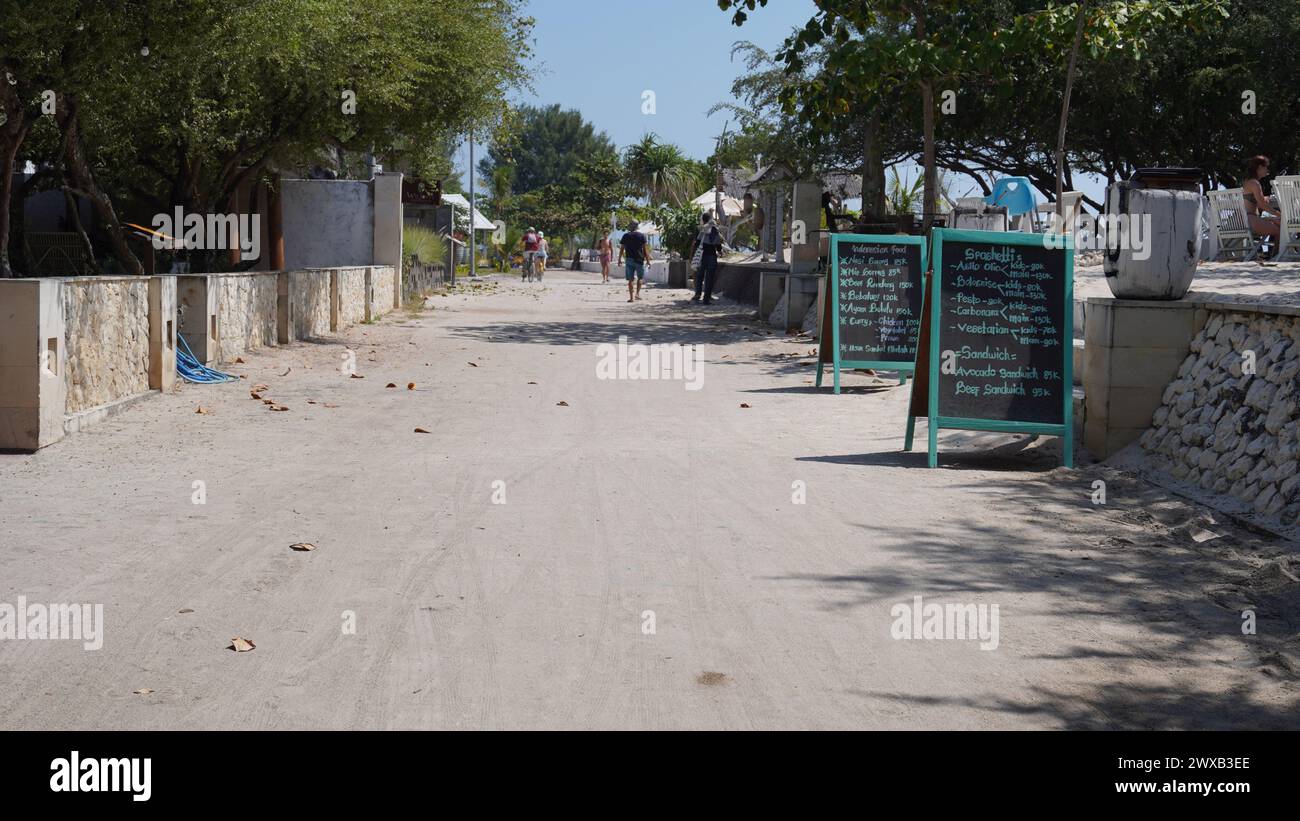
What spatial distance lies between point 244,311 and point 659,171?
234 ft

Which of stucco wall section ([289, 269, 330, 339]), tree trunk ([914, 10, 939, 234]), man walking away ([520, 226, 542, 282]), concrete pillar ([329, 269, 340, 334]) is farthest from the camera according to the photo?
man walking away ([520, 226, 542, 282])

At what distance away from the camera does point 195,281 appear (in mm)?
13891

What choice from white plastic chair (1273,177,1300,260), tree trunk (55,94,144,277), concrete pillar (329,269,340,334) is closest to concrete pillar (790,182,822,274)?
white plastic chair (1273,177,1300,260)

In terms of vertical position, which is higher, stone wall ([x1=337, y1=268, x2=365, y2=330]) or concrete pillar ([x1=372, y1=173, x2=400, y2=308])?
concrete pillar ([x1=372, y1=173, x2=400, y2=308])

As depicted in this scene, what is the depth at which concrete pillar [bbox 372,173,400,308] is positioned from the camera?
2678 cm

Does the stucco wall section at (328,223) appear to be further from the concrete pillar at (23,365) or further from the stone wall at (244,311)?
the concrete pillar at (23,365)

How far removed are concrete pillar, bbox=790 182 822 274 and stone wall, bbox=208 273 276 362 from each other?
29.9 feet

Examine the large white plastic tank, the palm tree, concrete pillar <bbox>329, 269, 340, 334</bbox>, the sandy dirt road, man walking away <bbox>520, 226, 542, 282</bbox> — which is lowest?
the sandy dirt road

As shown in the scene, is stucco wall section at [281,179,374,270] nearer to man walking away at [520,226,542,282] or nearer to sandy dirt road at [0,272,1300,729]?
sandy dirt road at [0,272,1300,729]

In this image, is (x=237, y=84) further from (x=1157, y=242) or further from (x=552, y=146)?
(x=552, y=146)

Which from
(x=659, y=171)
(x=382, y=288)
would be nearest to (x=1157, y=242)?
(x=382, y=288)

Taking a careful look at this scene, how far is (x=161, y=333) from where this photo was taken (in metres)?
12.2

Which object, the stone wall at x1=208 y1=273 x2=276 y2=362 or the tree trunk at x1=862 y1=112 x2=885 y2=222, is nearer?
the stone wall at x1=208 y1=273 x2=276 y2=362
